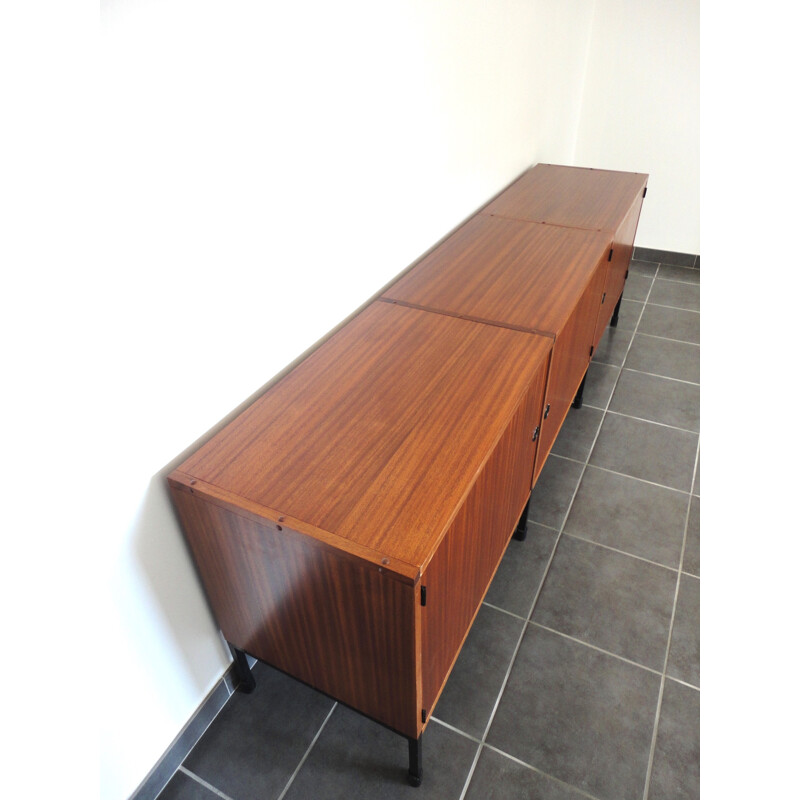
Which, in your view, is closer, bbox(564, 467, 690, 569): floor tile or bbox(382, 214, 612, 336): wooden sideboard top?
bbox(382, 214, 612, 336): wooden sideboard top

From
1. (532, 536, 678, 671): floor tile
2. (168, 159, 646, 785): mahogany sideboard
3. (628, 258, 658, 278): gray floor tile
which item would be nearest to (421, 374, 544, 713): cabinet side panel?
(168, 159, 646, 785): mahogany sideboard

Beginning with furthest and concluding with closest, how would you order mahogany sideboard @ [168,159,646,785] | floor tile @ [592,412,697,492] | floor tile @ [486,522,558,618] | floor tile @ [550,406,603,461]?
floor tile @ [550,406,603,461] → floor tile @ [592,412,697,492] → floor tile @ [486,522,558,618] → mahogany sideboard @ [168,159,646,785]

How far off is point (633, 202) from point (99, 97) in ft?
8.37

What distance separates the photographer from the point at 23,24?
0.80 m

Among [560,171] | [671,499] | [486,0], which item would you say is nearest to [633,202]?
[560,171]

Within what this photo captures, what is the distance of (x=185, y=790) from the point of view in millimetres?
1479

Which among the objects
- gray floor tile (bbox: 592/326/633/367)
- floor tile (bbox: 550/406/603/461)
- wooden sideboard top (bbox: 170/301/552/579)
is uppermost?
wooden sideboard top (bbox: 170/301/552/579)

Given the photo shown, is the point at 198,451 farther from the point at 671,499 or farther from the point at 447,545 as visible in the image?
the point at 671,499

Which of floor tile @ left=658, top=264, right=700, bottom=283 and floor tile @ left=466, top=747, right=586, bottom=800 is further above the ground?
floor tile @ left=658, top=264, right=700, bottom=283

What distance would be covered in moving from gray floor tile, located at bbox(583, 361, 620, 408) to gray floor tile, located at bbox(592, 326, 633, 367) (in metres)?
0.05

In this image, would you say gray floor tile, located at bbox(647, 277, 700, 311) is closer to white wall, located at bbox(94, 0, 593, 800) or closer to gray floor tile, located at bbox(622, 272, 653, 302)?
gray floor tile, located at bbox(622, 272, 653, 302)

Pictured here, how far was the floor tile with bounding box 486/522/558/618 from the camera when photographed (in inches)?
75.8

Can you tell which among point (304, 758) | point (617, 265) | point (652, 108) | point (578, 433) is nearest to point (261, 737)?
point (304, 758)

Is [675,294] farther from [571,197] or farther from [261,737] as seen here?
[261,737]
